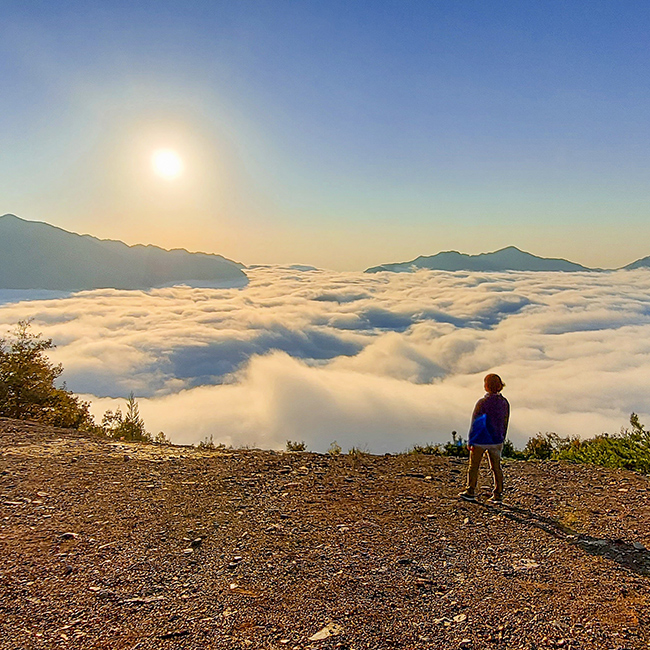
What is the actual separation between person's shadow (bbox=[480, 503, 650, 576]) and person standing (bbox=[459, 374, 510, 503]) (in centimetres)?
59

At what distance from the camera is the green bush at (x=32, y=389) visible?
14680 mm

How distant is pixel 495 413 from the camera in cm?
741

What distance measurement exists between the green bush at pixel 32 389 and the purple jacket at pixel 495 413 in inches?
458

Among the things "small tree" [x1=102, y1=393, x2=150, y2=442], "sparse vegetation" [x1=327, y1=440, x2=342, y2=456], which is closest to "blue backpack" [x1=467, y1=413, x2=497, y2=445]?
"sparse vegetation" [x1=327, y1=440, x2=342, y2=456]

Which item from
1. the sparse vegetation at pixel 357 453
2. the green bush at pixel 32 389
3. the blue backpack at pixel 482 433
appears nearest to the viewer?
the blue backpack at pixel 482 433

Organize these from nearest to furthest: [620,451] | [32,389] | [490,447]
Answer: [490,447]
[620,451]
[32,389]

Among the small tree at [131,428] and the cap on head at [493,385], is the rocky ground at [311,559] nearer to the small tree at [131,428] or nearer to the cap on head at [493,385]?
the cap on head at [493,385]

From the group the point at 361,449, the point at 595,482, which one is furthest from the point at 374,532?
the point at 361,449

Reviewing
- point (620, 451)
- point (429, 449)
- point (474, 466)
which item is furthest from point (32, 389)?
point (620, 451)

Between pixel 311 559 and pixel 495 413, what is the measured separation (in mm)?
3704

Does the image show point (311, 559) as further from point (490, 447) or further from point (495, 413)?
point (495, 413)

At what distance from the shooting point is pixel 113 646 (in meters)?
3.72

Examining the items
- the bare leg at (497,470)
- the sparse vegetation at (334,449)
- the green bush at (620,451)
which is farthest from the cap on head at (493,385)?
the sparse vegetation at (334,449)

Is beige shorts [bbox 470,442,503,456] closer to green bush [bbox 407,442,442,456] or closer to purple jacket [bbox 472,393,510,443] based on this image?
purple jacket [bbox 472,393,510,443]
